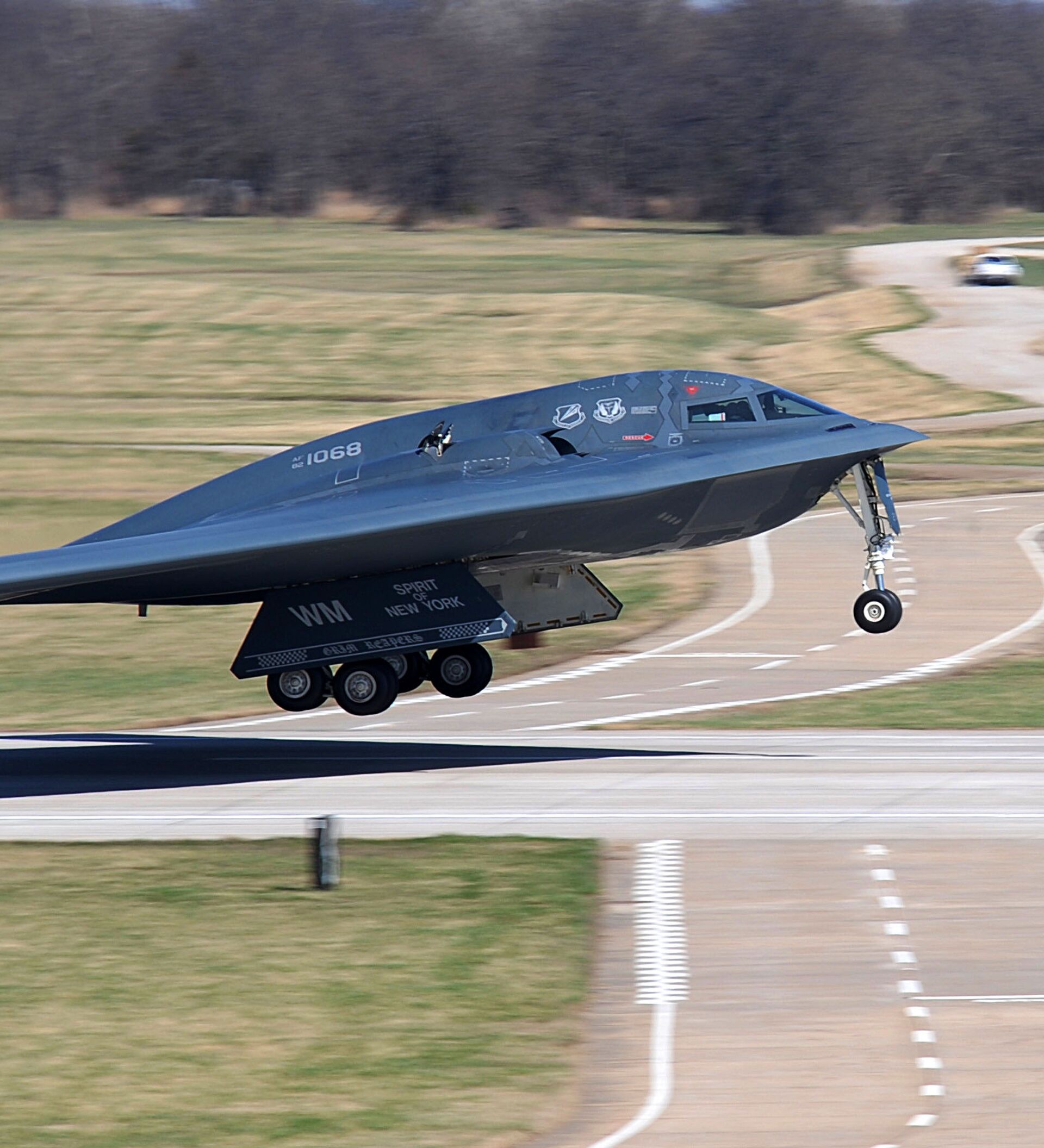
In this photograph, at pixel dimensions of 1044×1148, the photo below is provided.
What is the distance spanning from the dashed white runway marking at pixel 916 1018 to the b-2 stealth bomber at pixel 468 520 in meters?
5.55

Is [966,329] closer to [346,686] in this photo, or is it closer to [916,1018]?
[346,686]

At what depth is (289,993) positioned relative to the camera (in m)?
13.7

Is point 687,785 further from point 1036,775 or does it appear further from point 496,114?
point 496,114

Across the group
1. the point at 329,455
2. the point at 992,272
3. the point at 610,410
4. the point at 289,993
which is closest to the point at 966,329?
the point at 992,272

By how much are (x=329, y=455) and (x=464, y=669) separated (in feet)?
11.5

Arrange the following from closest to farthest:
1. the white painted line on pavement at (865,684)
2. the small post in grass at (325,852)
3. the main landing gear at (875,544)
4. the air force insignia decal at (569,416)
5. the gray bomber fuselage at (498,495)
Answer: the small post in grass at (325,852), the gray bomber fuselage at (498,495), the main landing gear at (875,544), the air force insignia decal at (569,416), the white painted line on pavement at (865,684)

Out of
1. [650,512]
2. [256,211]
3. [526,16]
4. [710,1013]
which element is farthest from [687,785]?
[526,16]

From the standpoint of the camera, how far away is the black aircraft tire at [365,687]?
22375 millimetres

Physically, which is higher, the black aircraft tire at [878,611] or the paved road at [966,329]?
the paved road at [966,329]

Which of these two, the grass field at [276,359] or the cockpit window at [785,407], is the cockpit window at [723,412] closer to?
the cockpit window at [785,407]

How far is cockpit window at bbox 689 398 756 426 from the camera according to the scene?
69.3ft

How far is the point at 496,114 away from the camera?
136 m

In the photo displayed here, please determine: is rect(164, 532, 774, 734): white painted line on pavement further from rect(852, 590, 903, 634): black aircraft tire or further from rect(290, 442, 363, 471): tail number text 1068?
rect(852, 590, 903, 634): black aircraft tire

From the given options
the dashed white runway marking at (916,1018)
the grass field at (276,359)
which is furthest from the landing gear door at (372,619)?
the grass field at (276,359)
